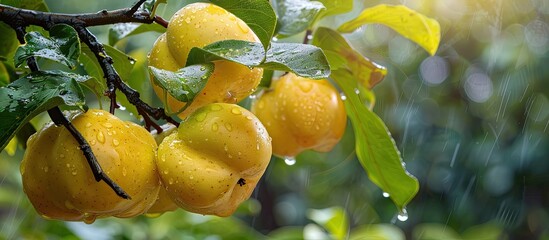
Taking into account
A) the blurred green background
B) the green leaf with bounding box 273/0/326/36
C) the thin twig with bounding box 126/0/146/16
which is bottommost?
the blurred green background

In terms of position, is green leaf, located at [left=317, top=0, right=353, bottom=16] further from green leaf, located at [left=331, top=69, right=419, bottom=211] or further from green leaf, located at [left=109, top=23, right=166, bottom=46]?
green leaf, located at [left=109, top=23, right=166, bottom=46]

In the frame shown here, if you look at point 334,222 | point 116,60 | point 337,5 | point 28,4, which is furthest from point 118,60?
point 334,222

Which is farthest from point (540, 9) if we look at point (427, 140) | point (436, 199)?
point (436, 199)

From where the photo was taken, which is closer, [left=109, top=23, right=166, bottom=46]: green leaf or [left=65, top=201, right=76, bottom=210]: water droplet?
[left=65, top=201, right=76, bottom=210]: water droplet

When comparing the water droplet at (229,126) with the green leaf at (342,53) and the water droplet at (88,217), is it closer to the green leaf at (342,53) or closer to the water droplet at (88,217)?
the water droplet at (88,217)

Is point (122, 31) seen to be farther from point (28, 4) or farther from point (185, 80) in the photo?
point (185, 80)

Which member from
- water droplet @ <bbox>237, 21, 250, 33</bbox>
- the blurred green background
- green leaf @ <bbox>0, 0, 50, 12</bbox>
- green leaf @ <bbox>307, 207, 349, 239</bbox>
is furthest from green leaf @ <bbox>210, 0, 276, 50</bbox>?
the blurred green background

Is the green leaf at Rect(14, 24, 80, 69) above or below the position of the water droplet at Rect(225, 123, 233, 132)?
above

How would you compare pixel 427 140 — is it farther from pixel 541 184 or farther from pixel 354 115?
pixel 354 115
